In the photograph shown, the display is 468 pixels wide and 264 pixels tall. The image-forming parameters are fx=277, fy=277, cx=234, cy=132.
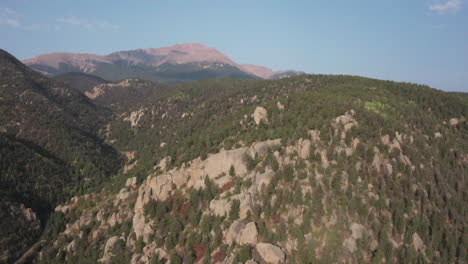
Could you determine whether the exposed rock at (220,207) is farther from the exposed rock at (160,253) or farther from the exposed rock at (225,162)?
the exposed rock at (160,253)

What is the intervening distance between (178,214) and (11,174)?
315 feet

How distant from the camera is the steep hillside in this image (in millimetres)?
62312

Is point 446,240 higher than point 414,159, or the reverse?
point 414,159

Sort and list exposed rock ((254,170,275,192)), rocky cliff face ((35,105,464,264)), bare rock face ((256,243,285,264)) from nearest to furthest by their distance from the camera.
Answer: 1. bare rock face ((256,243,285,264))
2. rocky cliff face ((35,105,464,264))
3. exposed rock ((254,170,275,192))

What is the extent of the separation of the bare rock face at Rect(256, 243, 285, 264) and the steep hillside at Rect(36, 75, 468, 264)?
211 millimetres

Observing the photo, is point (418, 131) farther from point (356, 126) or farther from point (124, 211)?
point (124, 211)

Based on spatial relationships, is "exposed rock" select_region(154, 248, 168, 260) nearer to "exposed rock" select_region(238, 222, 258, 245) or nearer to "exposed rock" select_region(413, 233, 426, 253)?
"exposed rock" select_region(238, 222, 258, 245)

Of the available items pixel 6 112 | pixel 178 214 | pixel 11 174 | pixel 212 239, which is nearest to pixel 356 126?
pixel 212 239

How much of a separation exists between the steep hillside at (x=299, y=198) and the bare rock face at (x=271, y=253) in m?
0.21

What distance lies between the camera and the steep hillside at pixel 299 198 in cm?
6231

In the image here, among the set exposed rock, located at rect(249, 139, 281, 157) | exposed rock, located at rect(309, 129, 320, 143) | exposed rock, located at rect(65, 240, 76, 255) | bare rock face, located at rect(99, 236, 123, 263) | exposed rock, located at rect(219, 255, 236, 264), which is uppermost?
exposed rock, located at rect(309, 129, 320, 143)

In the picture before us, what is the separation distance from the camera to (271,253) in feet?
198

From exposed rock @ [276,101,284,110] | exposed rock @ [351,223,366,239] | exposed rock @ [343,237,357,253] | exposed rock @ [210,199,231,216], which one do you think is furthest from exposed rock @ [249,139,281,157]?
exposed rock @ [343,237,357,253]

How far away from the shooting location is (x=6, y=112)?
598 feet
